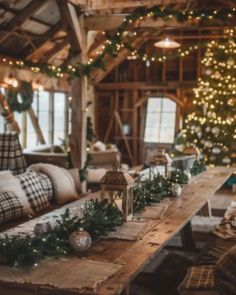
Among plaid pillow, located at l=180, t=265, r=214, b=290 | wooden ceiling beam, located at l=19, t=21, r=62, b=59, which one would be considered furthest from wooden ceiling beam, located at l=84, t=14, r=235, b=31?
plaid pillow, located at l=180, t=265, r=214, b=290

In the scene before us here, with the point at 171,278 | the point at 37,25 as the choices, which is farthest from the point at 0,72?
the point at 171,278

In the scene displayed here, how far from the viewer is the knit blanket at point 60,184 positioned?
502 cm

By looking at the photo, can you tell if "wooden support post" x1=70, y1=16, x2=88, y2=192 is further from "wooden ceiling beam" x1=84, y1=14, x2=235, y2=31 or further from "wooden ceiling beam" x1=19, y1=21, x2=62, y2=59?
"wooden ceiling beam" x1=19, y1=21, x2=62, y2=59

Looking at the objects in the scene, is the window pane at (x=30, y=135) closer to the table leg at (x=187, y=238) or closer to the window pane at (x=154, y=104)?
the window pane at (x=154, y=104)

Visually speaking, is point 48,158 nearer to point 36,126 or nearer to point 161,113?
point 36,126

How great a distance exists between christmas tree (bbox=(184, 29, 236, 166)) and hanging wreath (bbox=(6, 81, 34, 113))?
10.7 feet

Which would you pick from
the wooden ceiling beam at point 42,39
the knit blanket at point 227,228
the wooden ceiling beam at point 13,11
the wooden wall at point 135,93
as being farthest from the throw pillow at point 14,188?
the wooden wall at point 135,93

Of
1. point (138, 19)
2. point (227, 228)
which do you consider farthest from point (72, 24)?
point (227, 228)

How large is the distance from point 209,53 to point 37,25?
3.41 m

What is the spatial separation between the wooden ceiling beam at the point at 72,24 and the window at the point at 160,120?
564cm

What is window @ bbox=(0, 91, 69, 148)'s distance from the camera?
34.9 feet

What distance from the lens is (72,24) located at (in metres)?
6.77

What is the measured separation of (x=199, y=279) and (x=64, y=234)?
828 mm

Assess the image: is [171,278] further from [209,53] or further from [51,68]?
[209,53]
